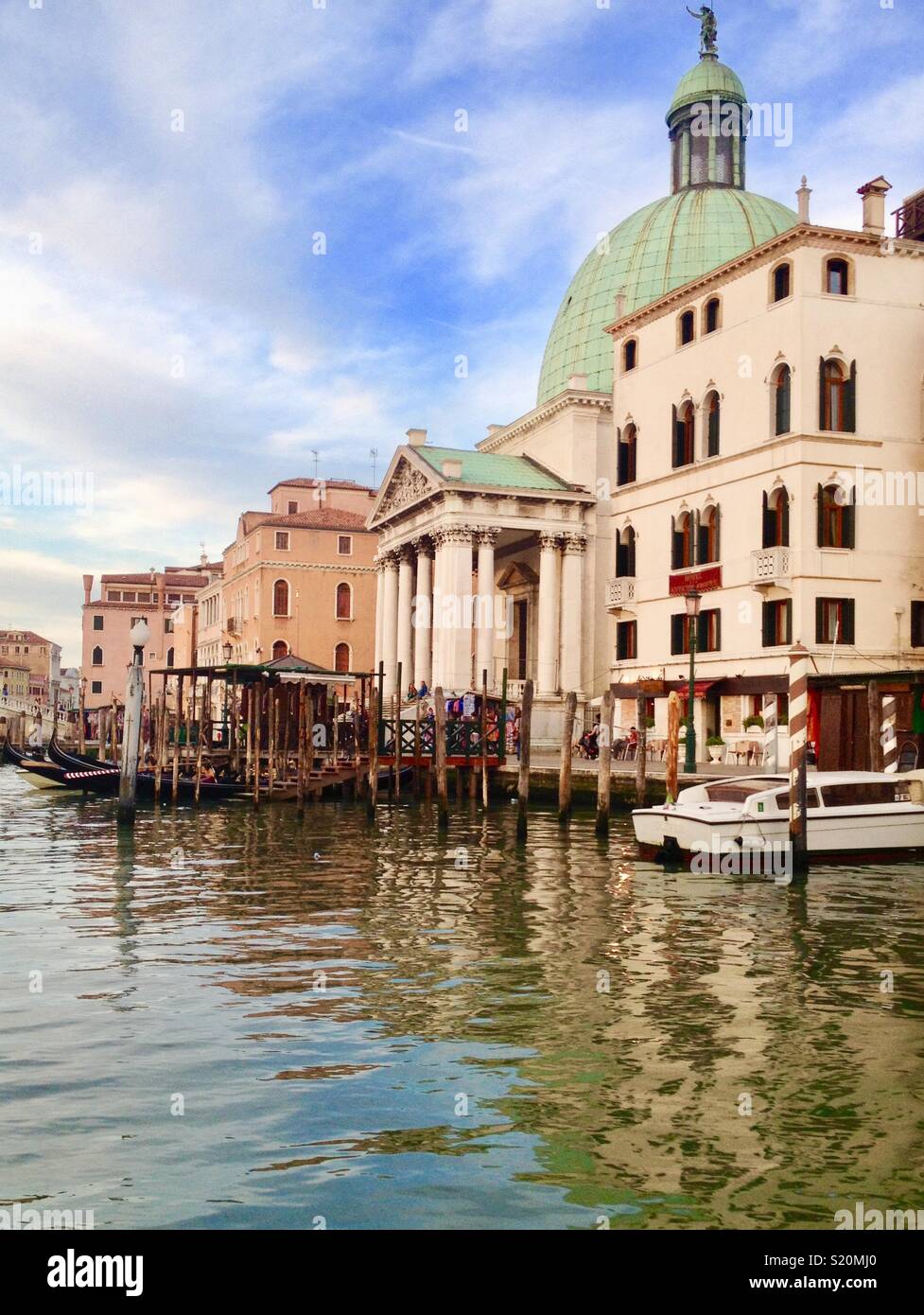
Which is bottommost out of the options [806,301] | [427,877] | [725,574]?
[427,877]

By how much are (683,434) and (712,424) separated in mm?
1559

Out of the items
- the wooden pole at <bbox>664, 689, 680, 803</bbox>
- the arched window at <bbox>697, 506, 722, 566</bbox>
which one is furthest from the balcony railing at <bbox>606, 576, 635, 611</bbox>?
the wooden pole at <bbox>664, 689, 680, 803</bbox>

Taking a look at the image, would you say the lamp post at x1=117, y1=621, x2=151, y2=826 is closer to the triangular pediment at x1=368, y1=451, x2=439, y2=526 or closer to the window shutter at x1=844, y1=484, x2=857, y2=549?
the window shutter at x1=844, y1=484, x2=857, y2=549

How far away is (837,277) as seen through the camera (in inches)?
1252

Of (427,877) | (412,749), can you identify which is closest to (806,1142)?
(427,877)

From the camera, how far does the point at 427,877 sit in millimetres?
16781

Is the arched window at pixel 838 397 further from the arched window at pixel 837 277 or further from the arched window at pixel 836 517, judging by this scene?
the arched window at pixel 837 277

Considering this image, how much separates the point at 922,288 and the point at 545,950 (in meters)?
25.9

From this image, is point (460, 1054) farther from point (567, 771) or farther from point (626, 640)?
point (626, 640)

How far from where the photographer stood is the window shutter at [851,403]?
104 ft

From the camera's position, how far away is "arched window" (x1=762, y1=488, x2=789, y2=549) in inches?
1254

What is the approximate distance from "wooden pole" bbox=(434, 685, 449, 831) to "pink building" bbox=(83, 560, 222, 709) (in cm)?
6186
